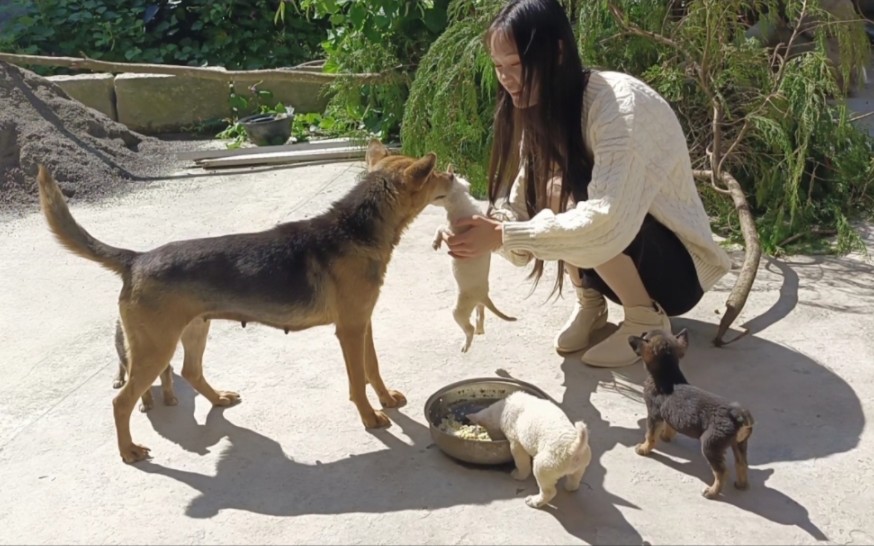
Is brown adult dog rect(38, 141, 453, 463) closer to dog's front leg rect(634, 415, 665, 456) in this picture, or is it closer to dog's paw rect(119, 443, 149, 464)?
dog's paw rect(119, 443, 149, 464)

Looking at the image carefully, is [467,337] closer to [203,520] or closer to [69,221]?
[203,520]

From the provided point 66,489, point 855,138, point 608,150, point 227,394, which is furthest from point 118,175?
point 855,138

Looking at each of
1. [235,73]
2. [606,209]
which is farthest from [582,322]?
[235,73]

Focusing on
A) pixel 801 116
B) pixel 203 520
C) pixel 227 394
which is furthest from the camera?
pixel 801 116

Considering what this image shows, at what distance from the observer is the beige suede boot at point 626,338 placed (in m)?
4.12

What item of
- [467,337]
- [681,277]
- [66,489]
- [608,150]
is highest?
[608,150]

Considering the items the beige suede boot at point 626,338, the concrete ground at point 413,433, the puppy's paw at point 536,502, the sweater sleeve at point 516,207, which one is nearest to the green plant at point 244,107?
the concrete ground at point 413,433

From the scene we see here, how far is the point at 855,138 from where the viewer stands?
6.11 m

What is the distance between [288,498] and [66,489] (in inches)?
35.2

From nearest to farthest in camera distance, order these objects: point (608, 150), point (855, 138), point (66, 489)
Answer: point (66, 489) → point (608, 150) → point (855, 138)

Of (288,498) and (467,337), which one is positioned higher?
(467,337)

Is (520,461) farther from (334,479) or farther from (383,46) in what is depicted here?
(383,46)

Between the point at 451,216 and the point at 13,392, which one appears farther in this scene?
the point at 13,392

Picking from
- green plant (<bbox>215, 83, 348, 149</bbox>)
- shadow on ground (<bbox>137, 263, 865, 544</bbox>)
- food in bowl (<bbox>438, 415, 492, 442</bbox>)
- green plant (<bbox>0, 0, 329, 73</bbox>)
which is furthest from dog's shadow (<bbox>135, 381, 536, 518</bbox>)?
green plant (<bbox>0, 0, 329, 73</bbox>)
